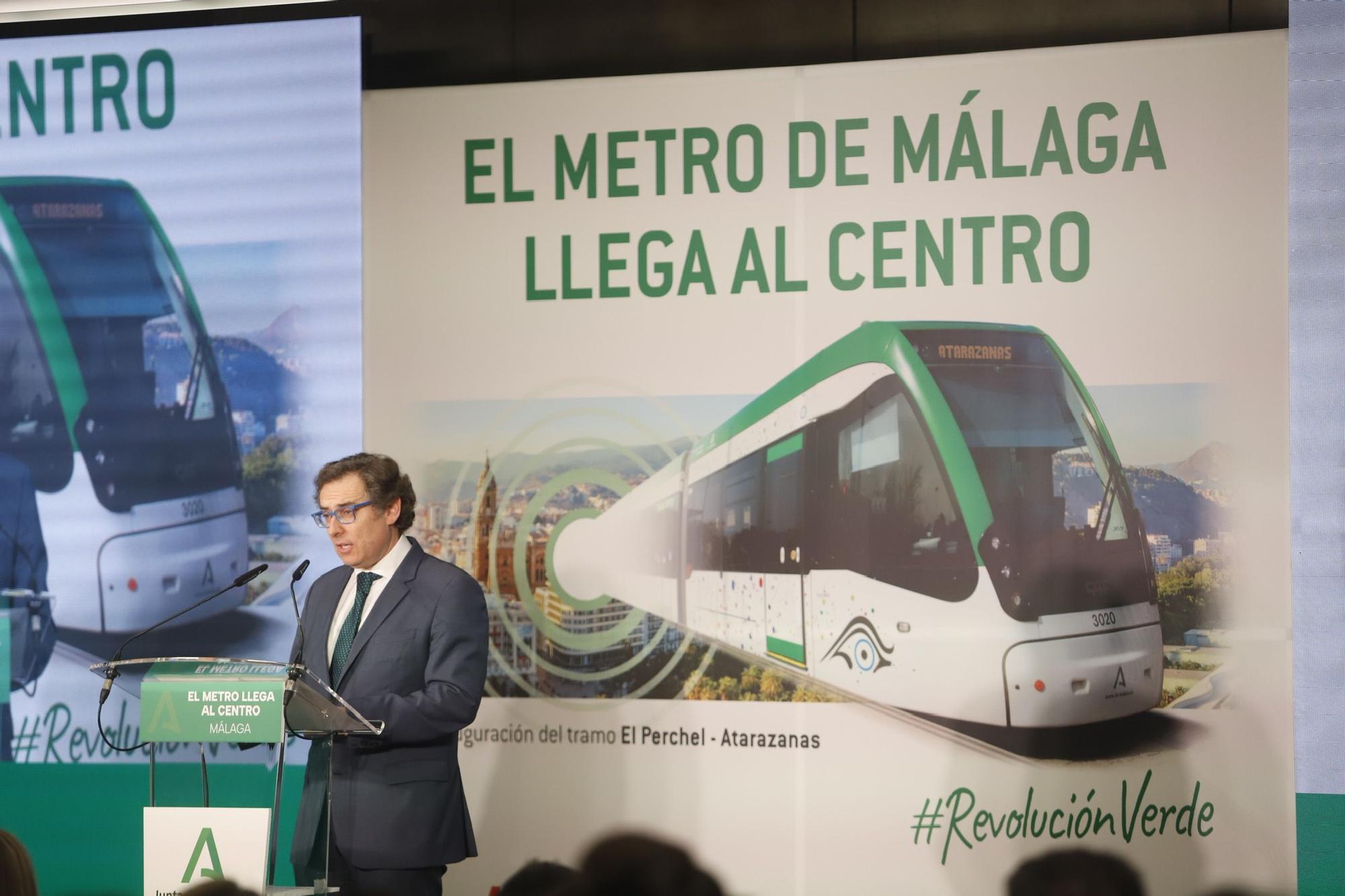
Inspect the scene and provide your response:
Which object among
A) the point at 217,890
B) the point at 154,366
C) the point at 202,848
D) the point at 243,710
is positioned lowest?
the point at 202,848

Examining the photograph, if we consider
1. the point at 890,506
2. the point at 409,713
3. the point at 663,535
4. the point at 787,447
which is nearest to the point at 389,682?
the point at 409,713

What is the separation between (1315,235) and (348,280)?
3305 millimetres

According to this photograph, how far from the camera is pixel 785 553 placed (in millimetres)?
4426

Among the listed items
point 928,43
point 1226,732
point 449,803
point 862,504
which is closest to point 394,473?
point 449,803

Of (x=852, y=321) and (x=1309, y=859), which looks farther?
(x=852, y=321)

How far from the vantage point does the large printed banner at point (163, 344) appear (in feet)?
15.4

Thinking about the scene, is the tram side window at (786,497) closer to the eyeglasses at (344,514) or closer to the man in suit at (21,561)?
the eyeglasses at (344,514)

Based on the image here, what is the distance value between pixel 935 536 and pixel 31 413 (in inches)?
132

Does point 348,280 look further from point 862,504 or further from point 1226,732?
point 1226,732

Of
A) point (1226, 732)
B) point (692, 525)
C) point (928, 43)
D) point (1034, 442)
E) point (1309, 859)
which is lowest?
point (1309, 859)

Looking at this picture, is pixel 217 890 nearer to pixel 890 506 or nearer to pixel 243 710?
pixel 243 710

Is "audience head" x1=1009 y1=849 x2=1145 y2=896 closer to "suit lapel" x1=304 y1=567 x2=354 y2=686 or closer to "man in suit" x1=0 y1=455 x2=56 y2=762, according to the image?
"suit lapel" x1=304 y1=567 x2=354 y2=686

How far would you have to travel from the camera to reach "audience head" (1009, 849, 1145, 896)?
2047mm

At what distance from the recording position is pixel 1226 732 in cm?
418
